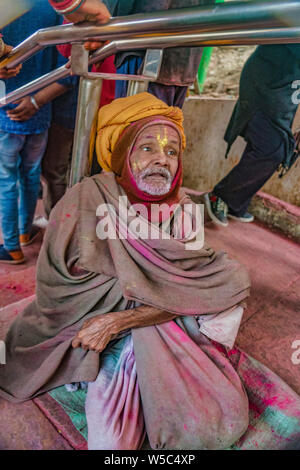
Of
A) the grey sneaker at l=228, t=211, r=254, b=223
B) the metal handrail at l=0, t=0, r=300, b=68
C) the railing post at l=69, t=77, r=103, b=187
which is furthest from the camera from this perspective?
the grey sneaker at l=228, t=211, r=254, b=223

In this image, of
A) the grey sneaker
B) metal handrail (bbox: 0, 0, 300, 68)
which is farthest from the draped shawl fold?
the grey sneaker

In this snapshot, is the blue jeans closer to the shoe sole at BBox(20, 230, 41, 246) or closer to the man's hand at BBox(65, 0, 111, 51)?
the shoe sole at BBox(20, 230, 41, 246)

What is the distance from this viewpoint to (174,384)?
1.35 m

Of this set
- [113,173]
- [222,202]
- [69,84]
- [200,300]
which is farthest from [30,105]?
[222,202]

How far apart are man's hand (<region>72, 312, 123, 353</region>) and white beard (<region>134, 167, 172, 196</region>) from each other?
0.58m

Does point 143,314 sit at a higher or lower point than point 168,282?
lower

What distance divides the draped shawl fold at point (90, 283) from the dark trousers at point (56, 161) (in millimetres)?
1405

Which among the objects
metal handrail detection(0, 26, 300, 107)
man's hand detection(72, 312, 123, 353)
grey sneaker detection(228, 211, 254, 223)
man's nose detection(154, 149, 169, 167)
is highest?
metal handrail detection(0, 26, 300, 107)

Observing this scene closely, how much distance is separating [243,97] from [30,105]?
205 cm

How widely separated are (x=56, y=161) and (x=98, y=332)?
75.5 inches

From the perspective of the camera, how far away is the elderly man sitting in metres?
1.39

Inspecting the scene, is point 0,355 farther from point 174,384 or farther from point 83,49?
point 83,49

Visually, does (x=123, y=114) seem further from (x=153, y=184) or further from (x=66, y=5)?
(x=66, y=5)

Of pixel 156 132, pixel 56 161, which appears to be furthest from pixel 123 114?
pixel 56 161
